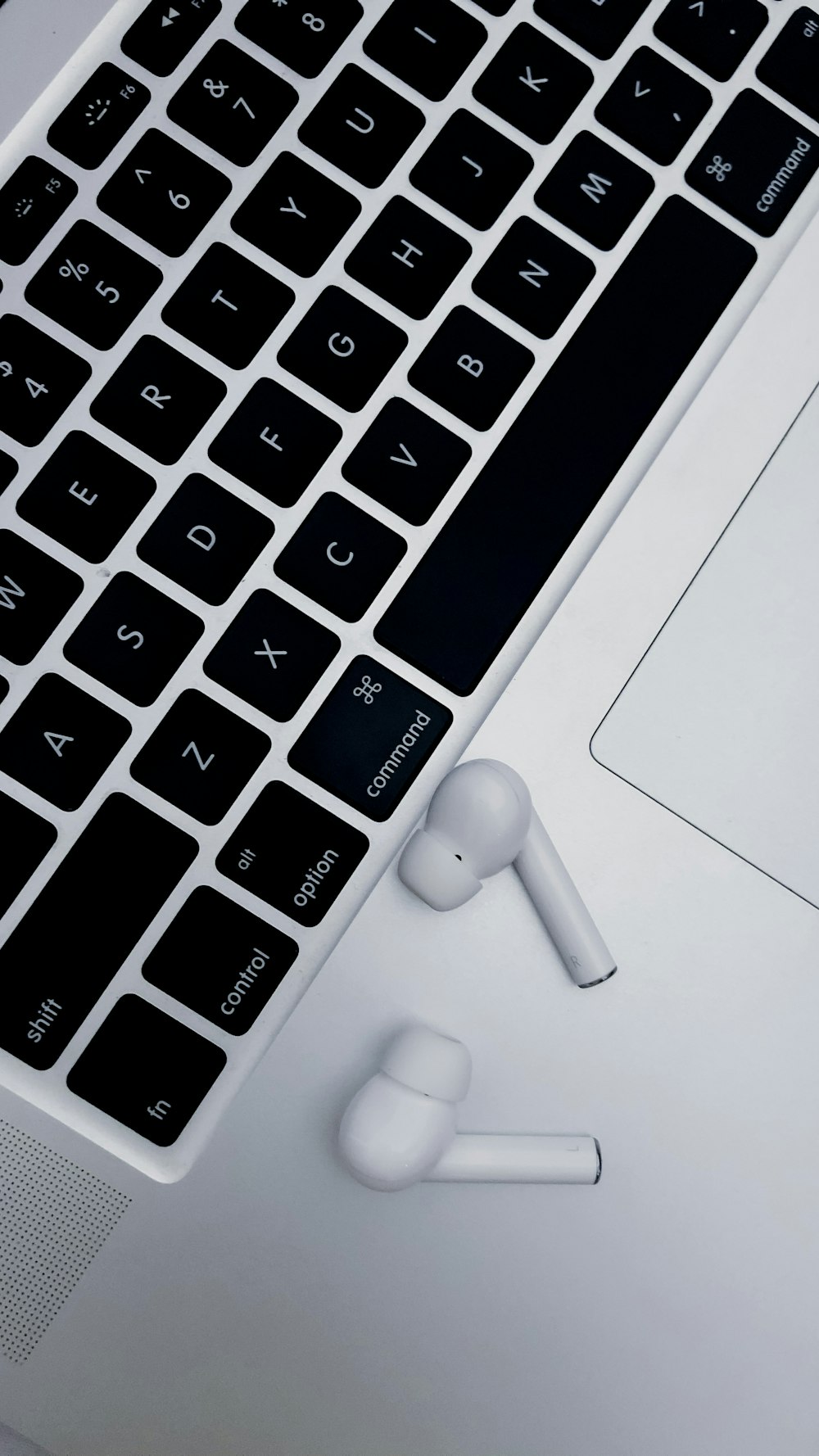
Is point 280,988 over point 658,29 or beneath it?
beneath

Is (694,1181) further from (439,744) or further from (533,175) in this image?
(533,175)

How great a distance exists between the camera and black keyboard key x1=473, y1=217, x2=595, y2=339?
44cm

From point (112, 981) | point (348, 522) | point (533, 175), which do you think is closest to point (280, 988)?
point (112, 981)

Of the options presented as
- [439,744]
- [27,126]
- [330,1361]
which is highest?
[27,126]

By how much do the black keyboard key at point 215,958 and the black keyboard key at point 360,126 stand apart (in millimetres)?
294

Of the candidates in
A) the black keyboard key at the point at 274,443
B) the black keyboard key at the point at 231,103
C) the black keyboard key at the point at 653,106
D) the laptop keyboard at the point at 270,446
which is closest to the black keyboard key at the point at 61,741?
the laptop keyboard at the point at 270,446

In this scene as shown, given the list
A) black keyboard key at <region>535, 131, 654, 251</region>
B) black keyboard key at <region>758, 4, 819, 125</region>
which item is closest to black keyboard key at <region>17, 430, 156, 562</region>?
black keyboard key at <region>535, 131, 654, 251</region>

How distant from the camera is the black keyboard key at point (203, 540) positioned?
1.34 feet

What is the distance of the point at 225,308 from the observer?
415 mm

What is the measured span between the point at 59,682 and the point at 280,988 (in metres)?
0.15

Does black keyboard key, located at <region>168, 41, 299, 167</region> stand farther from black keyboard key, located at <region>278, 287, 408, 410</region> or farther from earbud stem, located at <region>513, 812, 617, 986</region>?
earbud stem, located at <region>513, 812, 617, 986</region>

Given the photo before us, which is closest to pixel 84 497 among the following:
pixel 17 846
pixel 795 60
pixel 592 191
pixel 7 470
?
pixel 7 470

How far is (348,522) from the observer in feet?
1.38

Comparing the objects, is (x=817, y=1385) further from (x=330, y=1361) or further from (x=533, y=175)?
(x=533, y=175)
